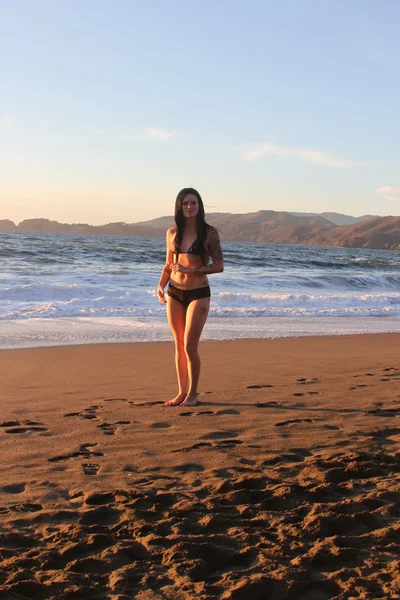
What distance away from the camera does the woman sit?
525 centimetres

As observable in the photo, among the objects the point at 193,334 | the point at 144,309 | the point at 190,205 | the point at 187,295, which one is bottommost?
the point at 144,309

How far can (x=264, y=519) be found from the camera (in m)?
2.88

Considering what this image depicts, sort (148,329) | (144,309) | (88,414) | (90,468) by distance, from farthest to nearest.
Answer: (144,309), (148,329), (88,414), (90,468)

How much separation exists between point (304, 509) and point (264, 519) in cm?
Answer: 23

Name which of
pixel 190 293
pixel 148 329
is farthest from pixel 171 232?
pixel 148 329

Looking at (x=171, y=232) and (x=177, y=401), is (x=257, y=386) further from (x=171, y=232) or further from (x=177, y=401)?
(x=171, y=232)

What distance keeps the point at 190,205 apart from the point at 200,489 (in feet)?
8.69

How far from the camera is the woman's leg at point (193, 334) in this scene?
5297 millimetres

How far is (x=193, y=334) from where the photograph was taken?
5312 mm

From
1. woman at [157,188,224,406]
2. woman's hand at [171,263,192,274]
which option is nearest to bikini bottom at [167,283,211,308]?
woman at [157,188,224,406]

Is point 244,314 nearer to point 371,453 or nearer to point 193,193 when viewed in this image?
point 193,193

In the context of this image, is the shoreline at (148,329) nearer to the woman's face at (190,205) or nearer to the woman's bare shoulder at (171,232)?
the woman's bare shoulder at (171,232)

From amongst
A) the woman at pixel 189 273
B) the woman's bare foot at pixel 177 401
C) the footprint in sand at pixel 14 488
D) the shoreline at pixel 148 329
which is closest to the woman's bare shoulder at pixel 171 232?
the woman at pixel 189 273

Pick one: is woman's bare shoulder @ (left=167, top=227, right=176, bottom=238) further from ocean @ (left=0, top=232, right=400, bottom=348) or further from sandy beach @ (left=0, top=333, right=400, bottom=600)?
ocean @ (left=0, top=232, right=400, bottom=348)
